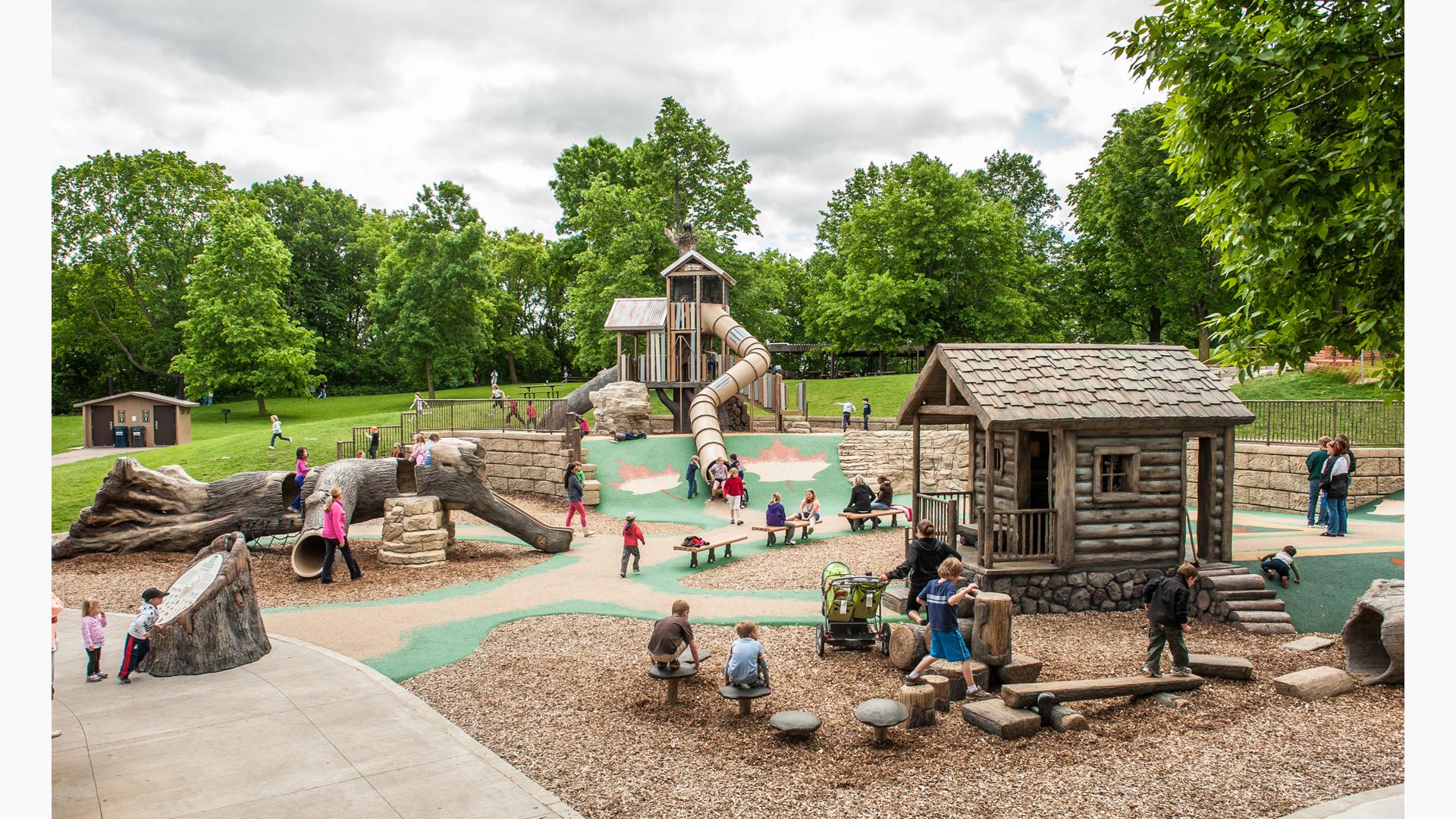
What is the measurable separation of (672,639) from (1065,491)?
22.3ft

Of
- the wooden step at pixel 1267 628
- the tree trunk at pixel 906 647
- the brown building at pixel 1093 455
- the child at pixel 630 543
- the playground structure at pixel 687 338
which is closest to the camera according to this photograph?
the tree trunk at pixel 906 647

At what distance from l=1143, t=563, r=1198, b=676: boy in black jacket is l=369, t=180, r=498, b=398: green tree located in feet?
140

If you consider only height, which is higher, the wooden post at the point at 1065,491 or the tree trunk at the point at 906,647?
the wooden post at the point at 1065,491

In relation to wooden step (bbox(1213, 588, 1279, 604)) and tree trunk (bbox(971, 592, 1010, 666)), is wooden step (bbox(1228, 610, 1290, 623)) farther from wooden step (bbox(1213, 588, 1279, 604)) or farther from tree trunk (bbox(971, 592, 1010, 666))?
tree trunk (bbox(971, 592, 1010, 666))

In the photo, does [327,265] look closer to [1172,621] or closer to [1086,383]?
[1086,383]

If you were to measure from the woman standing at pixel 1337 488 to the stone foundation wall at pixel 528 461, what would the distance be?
57.0ft

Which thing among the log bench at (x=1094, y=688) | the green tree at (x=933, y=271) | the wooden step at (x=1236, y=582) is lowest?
the log bench at (x=1094, y=688)

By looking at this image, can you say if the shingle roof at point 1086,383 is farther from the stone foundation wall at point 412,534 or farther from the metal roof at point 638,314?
the metal roof at point 638,314

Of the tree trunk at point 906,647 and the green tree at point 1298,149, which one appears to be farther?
the tree trunk at point 906,647

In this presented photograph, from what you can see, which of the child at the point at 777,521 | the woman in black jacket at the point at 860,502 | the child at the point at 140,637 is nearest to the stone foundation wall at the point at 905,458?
the woman in black jacket at the point at 860,502

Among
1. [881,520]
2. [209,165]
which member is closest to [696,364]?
[881,520]

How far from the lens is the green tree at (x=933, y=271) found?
135 ft

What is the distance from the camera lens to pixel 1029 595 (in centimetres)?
1234

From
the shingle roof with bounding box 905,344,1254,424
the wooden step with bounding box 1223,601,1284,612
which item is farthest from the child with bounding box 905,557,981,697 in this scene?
the wooden step with bounding box 1223,601,1284,612
